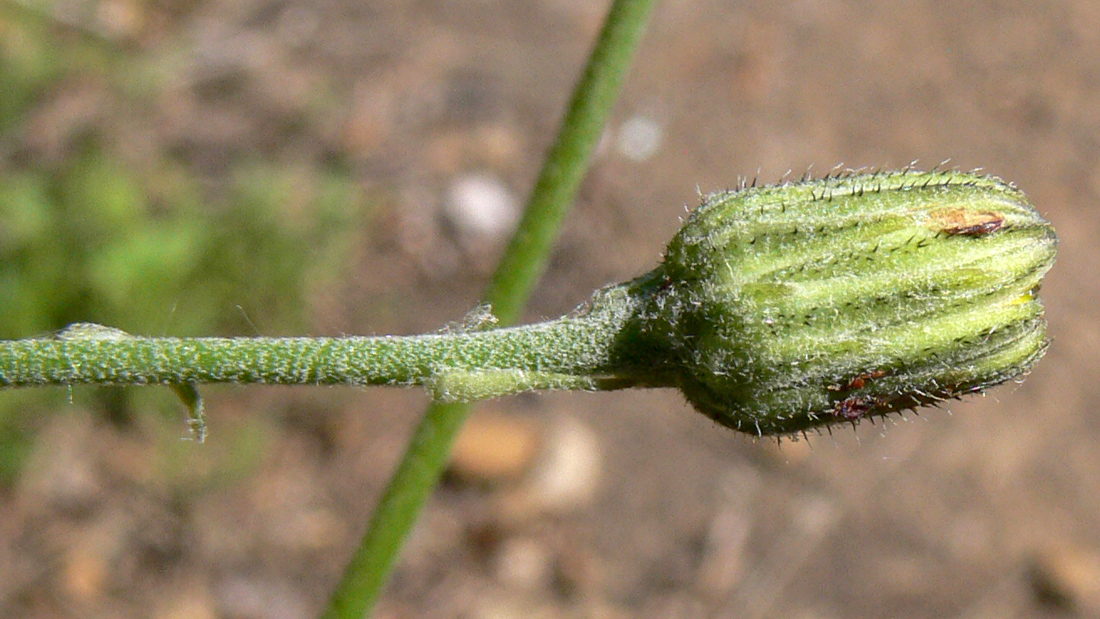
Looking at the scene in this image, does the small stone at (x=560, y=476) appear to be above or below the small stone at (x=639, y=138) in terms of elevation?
below

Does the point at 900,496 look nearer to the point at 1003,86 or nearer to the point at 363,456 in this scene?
the point at 363,456

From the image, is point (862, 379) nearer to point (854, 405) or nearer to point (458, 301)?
point (854, 405)

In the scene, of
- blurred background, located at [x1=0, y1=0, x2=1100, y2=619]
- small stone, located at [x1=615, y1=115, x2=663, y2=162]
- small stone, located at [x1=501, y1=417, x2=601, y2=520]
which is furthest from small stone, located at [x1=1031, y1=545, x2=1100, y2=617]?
small stone, located at [x1=615, y1=115, x2=663, y2=162]

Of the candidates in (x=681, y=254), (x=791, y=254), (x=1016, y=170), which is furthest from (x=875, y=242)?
(x=1016, y=170)

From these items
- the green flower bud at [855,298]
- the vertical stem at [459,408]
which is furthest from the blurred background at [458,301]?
the green flower bud at [855,298]

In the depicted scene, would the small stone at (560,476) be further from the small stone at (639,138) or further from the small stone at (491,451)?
the small stone at (639,138)

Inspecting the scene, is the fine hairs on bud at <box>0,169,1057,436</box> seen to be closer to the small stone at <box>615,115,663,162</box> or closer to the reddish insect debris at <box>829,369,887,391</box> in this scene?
the reddish insect debris at <box>829,369,887,391</box>
